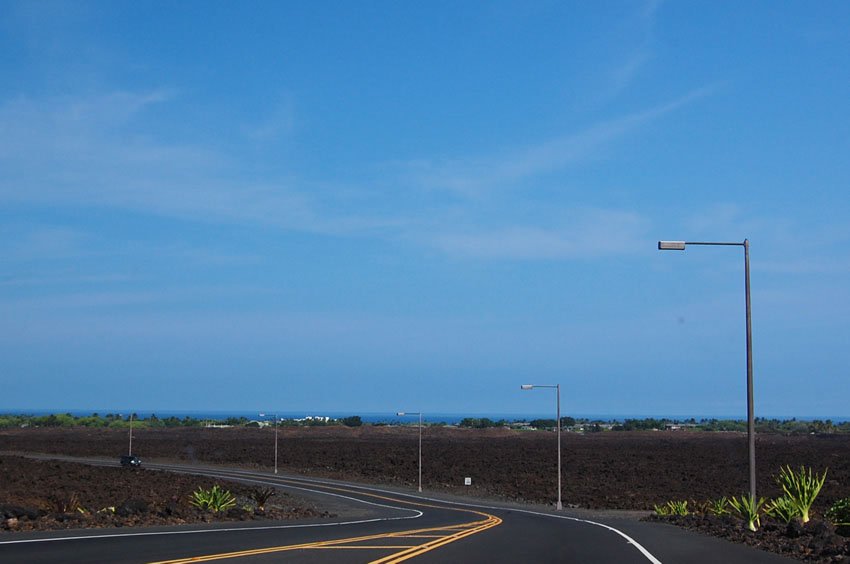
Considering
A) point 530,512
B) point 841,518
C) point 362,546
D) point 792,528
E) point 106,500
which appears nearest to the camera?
point 362,546

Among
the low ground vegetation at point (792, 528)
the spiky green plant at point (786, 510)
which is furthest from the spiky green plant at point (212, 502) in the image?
the spiky green plant at point (786, 510)

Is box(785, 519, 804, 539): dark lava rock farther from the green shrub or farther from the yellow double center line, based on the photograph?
the yellow double center line

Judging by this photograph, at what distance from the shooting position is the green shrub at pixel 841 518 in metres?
23.6

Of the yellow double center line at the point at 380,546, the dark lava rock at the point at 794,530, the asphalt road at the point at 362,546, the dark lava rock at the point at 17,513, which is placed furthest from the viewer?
the dark lava rock at the point at 17,513

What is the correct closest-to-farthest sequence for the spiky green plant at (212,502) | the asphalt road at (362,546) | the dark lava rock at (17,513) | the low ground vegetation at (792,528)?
the asphalt road at (362,546)
the low ground vegetation at (792,528)
the dark lava rock at (17,513)
the spiky green plant at (212,502)

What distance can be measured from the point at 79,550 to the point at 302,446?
405 feet

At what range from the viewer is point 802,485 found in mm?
26062

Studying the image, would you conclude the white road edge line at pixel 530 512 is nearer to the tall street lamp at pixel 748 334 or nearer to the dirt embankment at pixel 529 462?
the tall street lamp at pixel 748 334

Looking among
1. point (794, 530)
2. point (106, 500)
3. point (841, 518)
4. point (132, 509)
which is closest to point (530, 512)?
point (106, 500)

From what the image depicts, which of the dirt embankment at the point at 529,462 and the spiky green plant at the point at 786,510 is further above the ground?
the spiky green plant at the point at 786,510

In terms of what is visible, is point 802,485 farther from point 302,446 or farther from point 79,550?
point 302,446

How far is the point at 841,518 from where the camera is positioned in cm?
2505

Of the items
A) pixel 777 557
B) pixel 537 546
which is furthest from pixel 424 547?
pixel 777 557

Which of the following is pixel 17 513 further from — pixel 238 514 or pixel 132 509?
pixel 238 514
